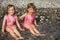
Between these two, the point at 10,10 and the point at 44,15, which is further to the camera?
the point at 44,15

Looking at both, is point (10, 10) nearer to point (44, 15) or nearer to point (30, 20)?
point (30, 20)

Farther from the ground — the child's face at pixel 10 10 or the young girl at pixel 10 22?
the child's face at pixel 10 10

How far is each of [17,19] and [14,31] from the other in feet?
0.41

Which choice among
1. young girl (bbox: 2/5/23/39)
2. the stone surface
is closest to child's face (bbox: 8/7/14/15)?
young girl (bbox: 2/5/23/39)

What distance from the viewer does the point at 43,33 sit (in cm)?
239

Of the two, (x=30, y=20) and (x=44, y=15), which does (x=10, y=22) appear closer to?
(x=30, y=20)

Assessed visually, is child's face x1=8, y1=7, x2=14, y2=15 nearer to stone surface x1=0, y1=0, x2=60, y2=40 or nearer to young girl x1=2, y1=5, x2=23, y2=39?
young girl x1=2, y1=5, x2=23, y2=39

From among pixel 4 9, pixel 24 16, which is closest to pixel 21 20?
pixel 24 16

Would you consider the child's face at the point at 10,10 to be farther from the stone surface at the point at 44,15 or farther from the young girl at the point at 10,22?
the stone surface at the point at 44,15

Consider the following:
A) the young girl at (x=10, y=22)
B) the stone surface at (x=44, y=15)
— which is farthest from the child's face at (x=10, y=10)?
the stone surface at (x=44, y=15)

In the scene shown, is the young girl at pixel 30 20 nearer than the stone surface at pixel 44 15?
No

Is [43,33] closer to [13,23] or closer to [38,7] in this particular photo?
[13,23]

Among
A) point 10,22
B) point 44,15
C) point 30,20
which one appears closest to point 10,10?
point 10,22

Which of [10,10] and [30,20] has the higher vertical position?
[10,10]
